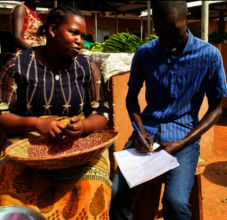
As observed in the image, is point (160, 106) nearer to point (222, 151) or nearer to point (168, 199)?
point (168, 199)

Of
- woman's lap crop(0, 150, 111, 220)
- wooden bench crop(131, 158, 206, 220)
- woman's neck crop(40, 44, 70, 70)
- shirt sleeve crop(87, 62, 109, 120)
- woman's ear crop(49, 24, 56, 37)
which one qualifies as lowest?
wooden bench crop(131, 158, 206, 220)

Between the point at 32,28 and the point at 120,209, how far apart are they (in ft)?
6.89

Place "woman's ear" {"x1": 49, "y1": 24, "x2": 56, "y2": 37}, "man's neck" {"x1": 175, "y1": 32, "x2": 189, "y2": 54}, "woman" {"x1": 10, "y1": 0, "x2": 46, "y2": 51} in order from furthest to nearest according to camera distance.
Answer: "woman" {"x1": 10, "y1": 0, "x2": 46, "y2": 51}
"man's neck" {"x1": 175, "y1": 32, "x2": 189, "y2": 54}
"woman's ear" {"x1": 49, "y1": 24, "x2": 56, "y2": 37}

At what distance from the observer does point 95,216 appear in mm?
1557

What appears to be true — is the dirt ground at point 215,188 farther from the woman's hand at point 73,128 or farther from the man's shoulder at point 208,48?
the woman's hand at point 73,128

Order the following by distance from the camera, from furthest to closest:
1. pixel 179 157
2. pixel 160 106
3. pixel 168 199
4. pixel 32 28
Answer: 1. pixel 32 28
2. pixel 160 106
3. pixel 179 157
4. pixel 168 199

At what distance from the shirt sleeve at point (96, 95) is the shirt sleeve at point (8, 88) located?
20.1 inches

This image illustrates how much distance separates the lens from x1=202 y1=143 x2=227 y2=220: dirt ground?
2719 mm

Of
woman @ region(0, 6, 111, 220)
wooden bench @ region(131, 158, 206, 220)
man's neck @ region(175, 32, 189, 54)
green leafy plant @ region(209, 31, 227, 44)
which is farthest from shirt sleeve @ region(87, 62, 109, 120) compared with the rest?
green leafy plant @ region(209, 31, 227, 44)

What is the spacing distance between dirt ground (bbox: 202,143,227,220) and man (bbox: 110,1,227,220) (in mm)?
1127

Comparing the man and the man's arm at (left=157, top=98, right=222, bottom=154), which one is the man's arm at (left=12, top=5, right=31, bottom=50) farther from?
the man's arm at (left=157, top=98, right=222, bottom=154)

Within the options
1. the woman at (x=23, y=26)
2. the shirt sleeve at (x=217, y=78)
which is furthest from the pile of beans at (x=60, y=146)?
the woman at (x=23, y=26)

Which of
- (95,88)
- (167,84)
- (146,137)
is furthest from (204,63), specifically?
(95,88)

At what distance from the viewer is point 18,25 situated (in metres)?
2.85
